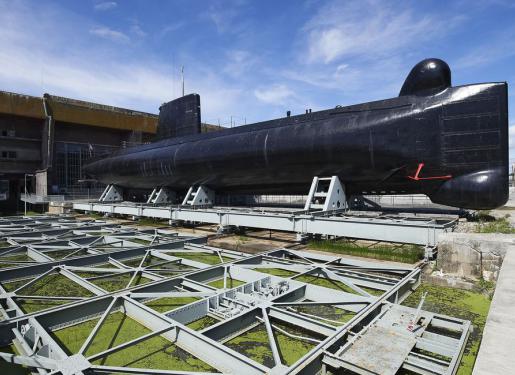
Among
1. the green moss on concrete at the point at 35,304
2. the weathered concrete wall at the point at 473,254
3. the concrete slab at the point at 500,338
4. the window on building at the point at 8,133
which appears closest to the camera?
the concrete slab at the point at 500,338

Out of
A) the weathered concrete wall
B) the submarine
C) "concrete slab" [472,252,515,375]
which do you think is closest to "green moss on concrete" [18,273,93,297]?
"concrete slab" [472,252,515,375]

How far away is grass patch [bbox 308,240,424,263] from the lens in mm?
9273

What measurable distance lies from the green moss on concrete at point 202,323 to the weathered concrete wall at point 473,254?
4718 mm

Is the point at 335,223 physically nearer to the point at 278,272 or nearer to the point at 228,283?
the point at 278,272

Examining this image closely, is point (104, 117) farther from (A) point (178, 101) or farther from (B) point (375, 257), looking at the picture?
(B) point (375, 257)

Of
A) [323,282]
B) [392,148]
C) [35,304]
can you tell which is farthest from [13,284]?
[392,148]

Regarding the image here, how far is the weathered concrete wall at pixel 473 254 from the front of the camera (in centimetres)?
674

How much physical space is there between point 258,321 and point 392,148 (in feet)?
24.0

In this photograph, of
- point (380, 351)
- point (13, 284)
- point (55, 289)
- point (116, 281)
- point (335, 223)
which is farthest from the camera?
point (335, 223)

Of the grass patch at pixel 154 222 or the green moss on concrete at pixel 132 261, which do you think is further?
the grass patch at pixel 154 222

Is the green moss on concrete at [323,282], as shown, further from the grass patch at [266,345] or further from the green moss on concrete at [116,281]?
the green moss on concrete at [116,281]

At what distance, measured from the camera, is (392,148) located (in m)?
10.8

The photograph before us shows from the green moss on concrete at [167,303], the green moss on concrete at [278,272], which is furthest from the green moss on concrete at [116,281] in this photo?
the green moss on concrete at [278,272]

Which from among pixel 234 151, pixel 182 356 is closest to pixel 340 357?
pixel 182 356
